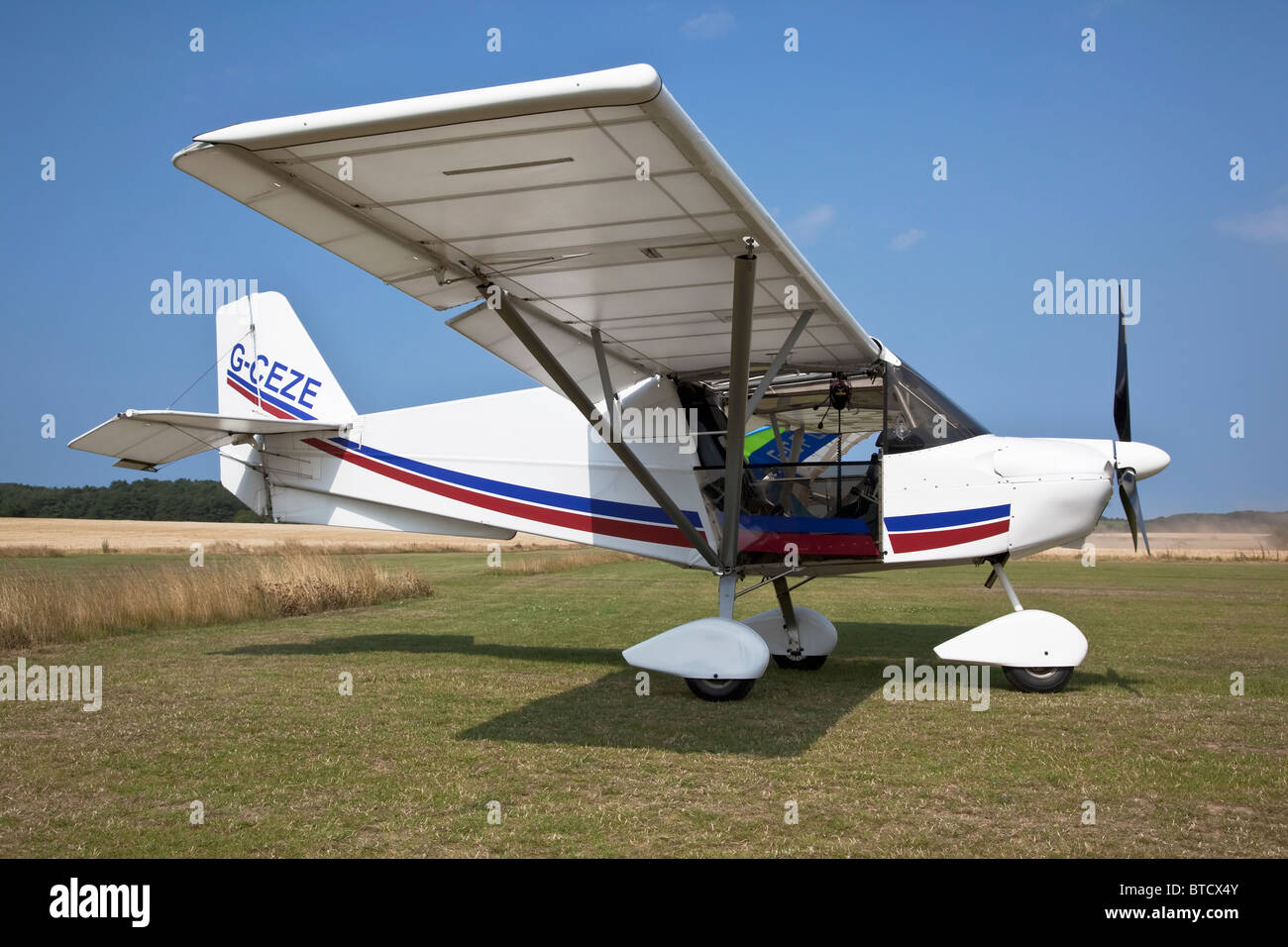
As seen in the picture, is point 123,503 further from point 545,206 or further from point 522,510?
point 545,206

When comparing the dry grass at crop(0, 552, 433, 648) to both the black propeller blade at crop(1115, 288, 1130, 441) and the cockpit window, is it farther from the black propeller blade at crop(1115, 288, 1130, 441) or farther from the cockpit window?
the black propeller blade at crop(1115, 288, 1130, 441)

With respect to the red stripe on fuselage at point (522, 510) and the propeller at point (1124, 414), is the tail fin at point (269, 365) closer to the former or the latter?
the red stripe on fuselage at point (522, 510)

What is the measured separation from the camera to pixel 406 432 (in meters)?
Result: 9.63

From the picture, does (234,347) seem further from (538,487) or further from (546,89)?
(546,89)

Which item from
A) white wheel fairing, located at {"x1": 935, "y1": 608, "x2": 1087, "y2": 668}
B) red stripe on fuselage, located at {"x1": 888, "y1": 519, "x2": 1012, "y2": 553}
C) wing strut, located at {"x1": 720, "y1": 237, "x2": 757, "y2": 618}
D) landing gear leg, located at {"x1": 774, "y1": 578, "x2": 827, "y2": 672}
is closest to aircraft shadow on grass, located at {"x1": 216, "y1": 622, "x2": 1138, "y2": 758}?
landing gear leg, located at {"x1": 774, "y1": 578, "x2": 827, "y2": 672}

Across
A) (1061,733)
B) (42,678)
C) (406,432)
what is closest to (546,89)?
(1061,733)

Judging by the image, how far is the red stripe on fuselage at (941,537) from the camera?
7.57 meters

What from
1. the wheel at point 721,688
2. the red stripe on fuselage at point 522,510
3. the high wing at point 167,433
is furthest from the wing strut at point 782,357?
the high wing at point 167,433

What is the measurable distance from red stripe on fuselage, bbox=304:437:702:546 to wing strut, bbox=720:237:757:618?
2.90 feet

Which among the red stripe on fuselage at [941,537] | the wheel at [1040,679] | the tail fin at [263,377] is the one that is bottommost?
the wheel at [1040,679]

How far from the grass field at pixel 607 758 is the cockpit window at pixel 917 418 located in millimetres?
2172

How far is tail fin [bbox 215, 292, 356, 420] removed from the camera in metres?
10.4

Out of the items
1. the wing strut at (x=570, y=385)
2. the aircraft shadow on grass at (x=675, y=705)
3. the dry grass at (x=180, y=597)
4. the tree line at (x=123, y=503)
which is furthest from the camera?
the tree line at (x=123, y=503)

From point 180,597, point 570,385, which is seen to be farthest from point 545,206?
point 180,597
